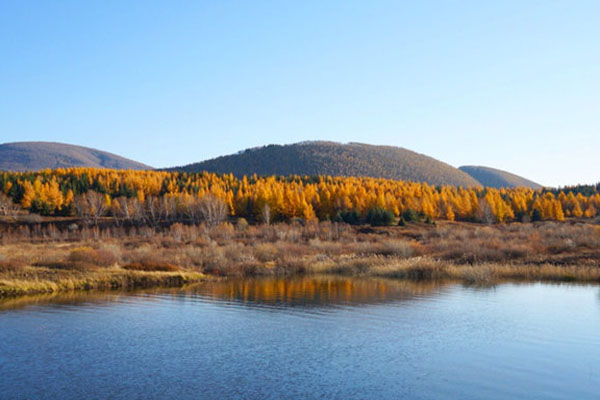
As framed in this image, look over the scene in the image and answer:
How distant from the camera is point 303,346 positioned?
21438 mm

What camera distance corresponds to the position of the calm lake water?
1641cm

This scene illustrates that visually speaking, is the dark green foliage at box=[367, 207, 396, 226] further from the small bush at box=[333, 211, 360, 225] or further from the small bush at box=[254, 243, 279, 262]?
the small bush at box=[254, 243, 279, 262]

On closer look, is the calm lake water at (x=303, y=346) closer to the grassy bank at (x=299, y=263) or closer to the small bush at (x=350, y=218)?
the grassy bank at (x=299, y=263)

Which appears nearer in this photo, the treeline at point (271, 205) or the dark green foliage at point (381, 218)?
A: the dark green foliage at point (381, 218)

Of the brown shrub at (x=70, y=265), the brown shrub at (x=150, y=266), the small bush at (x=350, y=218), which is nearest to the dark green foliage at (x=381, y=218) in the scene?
the small bush at (x=350, y=218)

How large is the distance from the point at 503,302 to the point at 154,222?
89.7 m

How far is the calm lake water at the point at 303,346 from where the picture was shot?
16406 mm

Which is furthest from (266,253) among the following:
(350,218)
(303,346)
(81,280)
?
(350,218)

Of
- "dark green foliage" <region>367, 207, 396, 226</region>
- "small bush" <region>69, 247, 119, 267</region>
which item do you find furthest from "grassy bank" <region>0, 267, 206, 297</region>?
"dark green foliage" <region>367, 207, 396, 226</region>

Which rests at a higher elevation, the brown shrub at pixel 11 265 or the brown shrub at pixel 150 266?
the brown shrub at pixel 11 265

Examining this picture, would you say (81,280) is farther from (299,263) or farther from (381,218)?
(381,218)

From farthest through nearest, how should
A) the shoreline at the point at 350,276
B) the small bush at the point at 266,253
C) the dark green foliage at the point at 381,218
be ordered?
the dark green foliage at the point at 381,218
the small bush at the point at 266,253
the shoreline at the point at 350,276

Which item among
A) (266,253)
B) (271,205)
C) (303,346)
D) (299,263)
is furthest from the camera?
(271,205)

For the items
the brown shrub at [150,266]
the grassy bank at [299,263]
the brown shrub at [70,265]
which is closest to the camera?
the grassy bank at [299,263]
